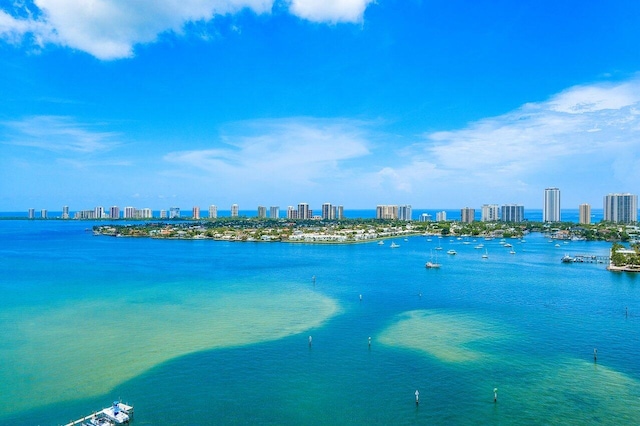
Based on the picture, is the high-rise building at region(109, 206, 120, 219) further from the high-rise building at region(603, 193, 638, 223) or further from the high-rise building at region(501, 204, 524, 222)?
the high-rise building at region(603, 193, 638, 223)

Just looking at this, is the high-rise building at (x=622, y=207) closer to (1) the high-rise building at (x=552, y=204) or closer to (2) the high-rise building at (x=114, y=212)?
(1) the high-rise building at (x=552, y=204)

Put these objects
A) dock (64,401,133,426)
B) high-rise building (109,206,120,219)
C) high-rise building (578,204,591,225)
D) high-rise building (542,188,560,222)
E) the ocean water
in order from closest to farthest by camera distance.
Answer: dock (64,401,133,426)
the ocean water
high-rise building (578,204,591,225)
high-rise building (542,188,560,222)
high-rise building (109,206,120,219)

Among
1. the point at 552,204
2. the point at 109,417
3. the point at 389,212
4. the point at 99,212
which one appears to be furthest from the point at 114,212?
the point at 109,417

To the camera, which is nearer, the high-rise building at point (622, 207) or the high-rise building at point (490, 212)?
the high-rise building at point (622, 207)

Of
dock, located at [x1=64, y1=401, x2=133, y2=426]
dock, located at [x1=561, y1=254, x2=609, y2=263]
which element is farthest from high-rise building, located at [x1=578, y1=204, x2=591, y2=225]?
dock, located at [x1=64, y1=401, x2=133, y2=426]

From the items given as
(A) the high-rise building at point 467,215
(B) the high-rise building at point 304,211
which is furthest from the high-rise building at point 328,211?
(A) the high-rise building at point 467,215

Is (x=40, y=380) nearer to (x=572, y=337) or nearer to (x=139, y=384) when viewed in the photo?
(x=139, y=384)
